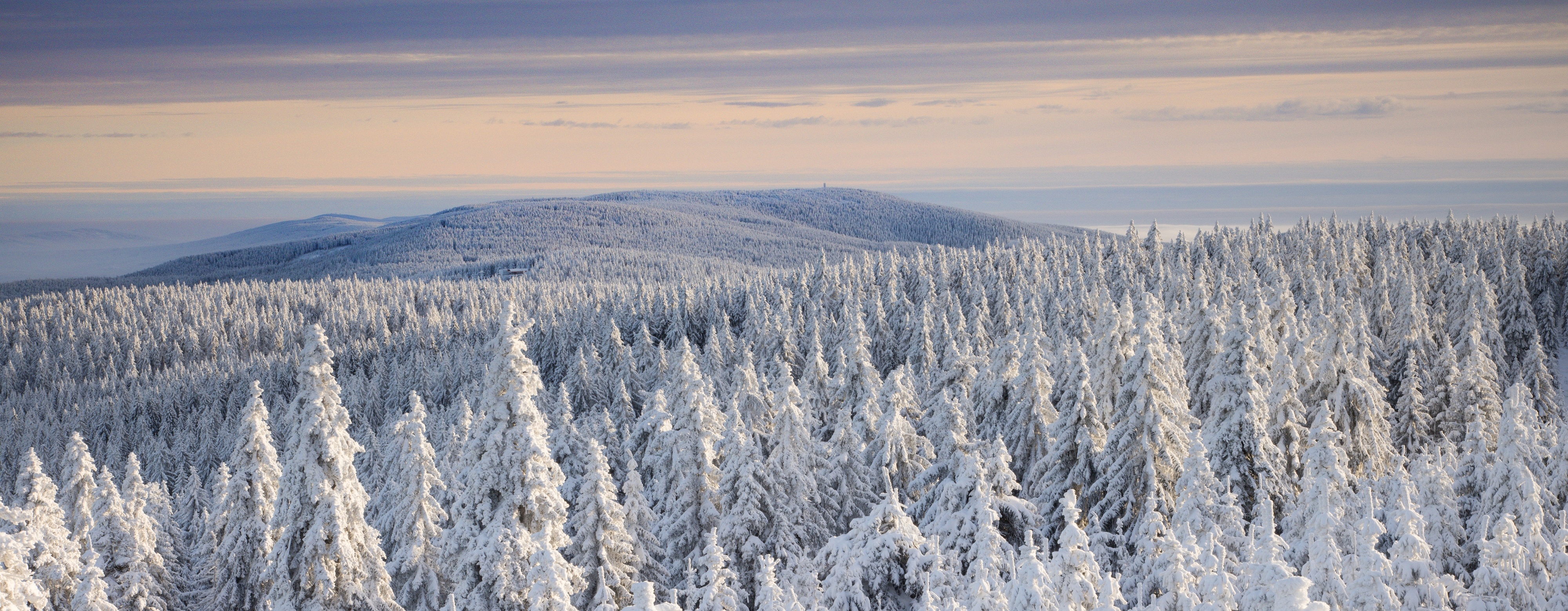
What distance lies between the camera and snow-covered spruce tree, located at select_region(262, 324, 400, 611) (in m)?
19.7

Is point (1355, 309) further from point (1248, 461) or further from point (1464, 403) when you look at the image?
point (1248, 461)

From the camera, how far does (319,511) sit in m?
20.1

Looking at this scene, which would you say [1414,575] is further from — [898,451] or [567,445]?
[567,445]

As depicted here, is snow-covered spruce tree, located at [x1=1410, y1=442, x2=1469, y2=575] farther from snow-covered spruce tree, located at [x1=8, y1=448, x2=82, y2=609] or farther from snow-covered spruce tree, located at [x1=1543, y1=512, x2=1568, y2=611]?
snow-covered spruce tree, located at [x1=8, y1=448, x2=82, y2=609]

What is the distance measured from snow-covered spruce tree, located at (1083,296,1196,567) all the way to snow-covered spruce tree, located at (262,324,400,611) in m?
19.0

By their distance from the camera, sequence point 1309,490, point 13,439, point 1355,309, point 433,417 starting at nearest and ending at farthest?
point 1309,490 → point 1355,309 → point 433,417 → point 13,439

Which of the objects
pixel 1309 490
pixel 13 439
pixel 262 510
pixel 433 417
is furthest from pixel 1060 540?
pixel 13 439

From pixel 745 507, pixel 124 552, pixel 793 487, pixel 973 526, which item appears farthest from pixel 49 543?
pixel 973 526

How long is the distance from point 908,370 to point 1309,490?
1846 centimetres

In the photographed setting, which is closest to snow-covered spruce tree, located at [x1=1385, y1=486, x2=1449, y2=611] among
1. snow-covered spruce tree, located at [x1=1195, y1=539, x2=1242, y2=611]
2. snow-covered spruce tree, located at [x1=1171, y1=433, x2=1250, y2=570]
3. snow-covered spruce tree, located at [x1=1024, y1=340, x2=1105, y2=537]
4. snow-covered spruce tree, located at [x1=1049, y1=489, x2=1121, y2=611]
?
snow-covered spruce tree, located at [x1=1171, y1=433, x2=1250, y2=570]

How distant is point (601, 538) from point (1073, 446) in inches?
555

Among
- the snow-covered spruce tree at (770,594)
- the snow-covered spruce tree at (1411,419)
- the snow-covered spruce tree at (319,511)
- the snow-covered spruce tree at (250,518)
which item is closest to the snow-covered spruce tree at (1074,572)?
the snow-covered spruce tree at (770,594)

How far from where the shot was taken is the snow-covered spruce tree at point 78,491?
2628cm

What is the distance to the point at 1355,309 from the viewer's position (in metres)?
49.2
